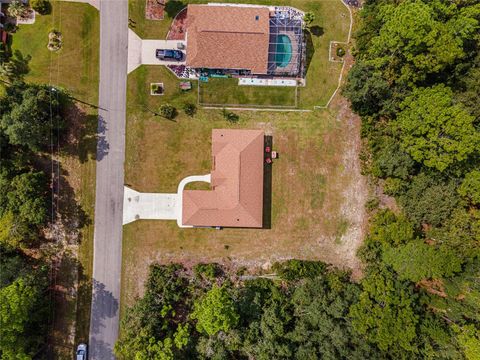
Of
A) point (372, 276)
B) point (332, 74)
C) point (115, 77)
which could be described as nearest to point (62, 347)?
point (115, 77)

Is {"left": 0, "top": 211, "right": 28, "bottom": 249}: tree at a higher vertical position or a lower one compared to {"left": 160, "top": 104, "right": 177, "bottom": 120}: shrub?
lower

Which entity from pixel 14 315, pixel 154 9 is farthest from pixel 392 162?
pixel 14 315

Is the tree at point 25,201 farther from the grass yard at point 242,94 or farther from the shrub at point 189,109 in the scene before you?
the grass yard at point 242,94

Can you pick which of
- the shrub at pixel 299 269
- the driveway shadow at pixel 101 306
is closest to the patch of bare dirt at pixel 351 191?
the shrub at pixel 299 269

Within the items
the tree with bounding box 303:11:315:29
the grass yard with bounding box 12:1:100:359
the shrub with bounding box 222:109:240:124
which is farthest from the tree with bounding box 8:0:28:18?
the tree with bounding box 303:11:315:29

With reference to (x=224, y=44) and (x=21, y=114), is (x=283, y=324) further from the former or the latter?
(x=21, y=114)

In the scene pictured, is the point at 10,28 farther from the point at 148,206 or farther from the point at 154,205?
the point at 154,205

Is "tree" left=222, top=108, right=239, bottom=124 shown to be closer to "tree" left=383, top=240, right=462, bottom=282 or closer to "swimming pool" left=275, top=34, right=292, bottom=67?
"swimming pool" left=275, top=34, right=292, bottom=67
